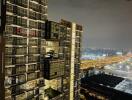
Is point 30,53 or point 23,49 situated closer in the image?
point 23,49

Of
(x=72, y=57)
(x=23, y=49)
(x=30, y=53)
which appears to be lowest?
(x=72, y=57)

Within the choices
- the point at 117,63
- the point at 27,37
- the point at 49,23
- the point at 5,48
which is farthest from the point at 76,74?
the point at 117,63

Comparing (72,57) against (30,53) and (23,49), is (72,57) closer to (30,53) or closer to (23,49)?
(30,53)

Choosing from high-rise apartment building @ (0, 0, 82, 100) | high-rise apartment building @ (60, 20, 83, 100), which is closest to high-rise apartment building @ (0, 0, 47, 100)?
high-rise apartment building @ (0, 0, 82, 100)

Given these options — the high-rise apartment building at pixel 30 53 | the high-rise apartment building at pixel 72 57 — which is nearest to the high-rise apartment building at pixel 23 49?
the high-rise apartment building at pixel 30 53

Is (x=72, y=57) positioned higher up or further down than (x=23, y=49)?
further down

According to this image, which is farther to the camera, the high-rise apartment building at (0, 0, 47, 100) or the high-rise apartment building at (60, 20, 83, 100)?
the high-rise apartment building at (60, 20, 83, 100)

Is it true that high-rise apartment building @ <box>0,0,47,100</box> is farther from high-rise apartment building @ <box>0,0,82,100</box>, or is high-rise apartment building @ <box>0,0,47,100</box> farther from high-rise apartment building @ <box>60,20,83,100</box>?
high-rise apartment building @ <box>60,20,83,100</box>

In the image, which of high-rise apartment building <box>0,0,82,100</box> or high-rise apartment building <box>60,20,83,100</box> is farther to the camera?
high-rise apartment building <box>60,20,83,100</box>

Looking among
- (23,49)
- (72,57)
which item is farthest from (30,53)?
(72,57)
